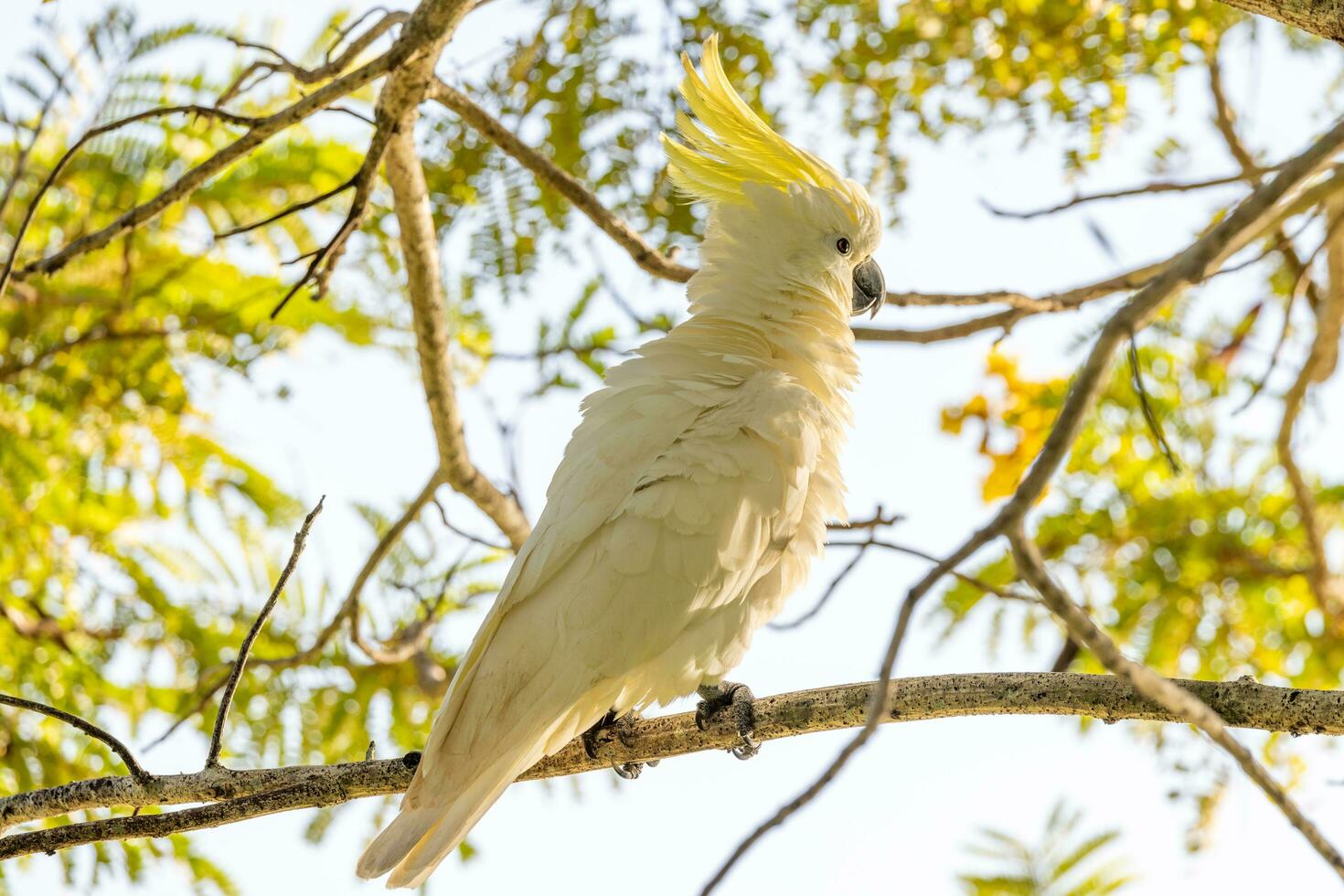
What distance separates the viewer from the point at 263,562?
13.7 feet

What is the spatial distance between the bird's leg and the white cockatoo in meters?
0.01

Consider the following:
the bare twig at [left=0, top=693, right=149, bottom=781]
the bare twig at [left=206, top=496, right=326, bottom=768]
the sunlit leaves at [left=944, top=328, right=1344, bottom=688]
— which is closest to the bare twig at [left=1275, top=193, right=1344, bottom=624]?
the sunlit leaves at [left=944, top=328, right=1344, bottom=688]

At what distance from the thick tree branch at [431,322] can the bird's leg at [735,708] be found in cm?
107

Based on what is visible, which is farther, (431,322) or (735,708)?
(431,322)

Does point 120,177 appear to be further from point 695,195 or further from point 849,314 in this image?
point 849,314

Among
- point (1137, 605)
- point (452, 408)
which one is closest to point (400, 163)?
point (452, 408)

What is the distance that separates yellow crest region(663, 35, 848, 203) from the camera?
287 centimetres

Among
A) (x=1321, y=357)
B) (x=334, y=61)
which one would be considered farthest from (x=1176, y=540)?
(x=334, y=61)

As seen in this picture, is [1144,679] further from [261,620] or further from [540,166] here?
[540,166]

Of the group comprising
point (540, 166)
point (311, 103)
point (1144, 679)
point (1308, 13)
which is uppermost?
point (540, 166)

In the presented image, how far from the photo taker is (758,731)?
2.23 metres

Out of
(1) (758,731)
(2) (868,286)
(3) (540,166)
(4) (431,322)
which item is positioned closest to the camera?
(1) (758,731)

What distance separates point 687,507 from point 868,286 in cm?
101

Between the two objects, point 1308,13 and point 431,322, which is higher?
point 431,322
